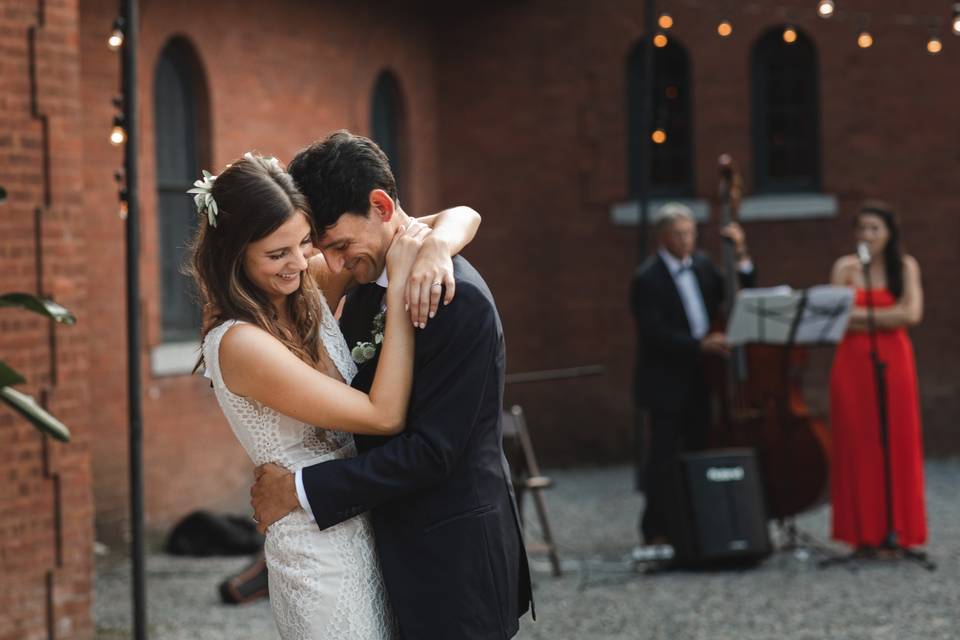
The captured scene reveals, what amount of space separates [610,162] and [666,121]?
73cm

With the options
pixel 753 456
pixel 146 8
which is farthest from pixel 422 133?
pixel 753 456

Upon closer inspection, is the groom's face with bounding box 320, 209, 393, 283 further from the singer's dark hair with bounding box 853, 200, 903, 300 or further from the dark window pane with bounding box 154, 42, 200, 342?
the dark window pane with bounding box 154, 42, 200, 342

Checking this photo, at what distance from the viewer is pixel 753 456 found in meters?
8.96

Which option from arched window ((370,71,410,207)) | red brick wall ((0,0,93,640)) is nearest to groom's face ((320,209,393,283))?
red brick wall ((0,0,93,640))

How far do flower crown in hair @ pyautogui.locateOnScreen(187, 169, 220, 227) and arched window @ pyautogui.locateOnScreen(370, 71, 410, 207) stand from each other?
34.7 feet

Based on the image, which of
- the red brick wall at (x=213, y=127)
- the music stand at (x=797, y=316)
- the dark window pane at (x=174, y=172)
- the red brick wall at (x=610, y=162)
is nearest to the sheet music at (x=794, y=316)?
the music stand at (x=797, y=316)

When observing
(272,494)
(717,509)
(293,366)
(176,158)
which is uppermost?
(176,158)

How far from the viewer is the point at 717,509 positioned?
885cm

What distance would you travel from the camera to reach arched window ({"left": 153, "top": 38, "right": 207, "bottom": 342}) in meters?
11.2

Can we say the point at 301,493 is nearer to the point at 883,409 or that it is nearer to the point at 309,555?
the point at 309,555

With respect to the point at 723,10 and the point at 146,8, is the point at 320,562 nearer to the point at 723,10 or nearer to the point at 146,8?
the point at 146,8

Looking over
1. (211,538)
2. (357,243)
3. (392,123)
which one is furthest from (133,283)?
(392,123)

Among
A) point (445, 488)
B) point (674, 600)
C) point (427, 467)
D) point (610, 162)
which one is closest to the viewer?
point (427, 467)

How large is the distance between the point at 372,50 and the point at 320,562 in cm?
1054
